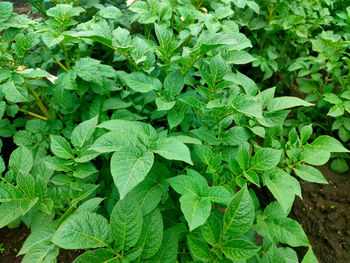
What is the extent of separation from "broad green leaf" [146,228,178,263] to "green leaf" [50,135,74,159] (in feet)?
1.69

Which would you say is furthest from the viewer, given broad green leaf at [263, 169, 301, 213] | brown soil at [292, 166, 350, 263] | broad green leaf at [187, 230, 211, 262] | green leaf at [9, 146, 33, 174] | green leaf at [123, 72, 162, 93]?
brown soil at [292, 166, 350, 263]

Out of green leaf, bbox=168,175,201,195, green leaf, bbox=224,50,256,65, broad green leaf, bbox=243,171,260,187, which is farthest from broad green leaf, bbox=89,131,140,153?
green leaf, bbox=224,50,256,65

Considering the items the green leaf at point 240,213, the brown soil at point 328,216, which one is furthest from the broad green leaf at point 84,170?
the brown soil at point 328,216

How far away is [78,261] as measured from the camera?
0.73 meters

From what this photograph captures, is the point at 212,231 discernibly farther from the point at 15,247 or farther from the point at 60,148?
the point at 15,247

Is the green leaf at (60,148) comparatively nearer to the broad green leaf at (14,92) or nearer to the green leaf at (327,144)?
the broad green leaf at (14,92)

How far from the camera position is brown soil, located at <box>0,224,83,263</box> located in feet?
5.32

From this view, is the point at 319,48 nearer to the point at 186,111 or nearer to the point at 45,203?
the point at 186,111

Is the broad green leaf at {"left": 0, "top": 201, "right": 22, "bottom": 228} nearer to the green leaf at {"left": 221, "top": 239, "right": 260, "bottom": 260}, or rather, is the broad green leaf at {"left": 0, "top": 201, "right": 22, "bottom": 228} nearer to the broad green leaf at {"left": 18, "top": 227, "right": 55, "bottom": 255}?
the broad green leaf at {"left": 18, "top": 227, "right": 55, "bottom": 255}

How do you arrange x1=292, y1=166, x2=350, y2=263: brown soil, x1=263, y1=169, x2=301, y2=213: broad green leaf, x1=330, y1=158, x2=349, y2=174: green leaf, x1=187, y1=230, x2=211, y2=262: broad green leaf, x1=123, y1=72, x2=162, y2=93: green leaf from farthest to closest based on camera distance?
x1=330, y1=158, x2=349, y2=174: green leaf, x1=292, y1=166, x2=350, y2=263: brown soil, x1=123, y1=72, x2=162, y2=93: green leaf, x1=263, y1=169, x2=301, y2=213: broad green leaf, x1=187, y1=230, x2=211, y2=262: broad green leaf

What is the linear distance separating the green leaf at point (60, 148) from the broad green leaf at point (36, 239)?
28 cm

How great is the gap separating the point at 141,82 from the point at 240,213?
716mm

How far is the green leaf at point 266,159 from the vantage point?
98cm

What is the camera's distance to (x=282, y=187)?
100cm
